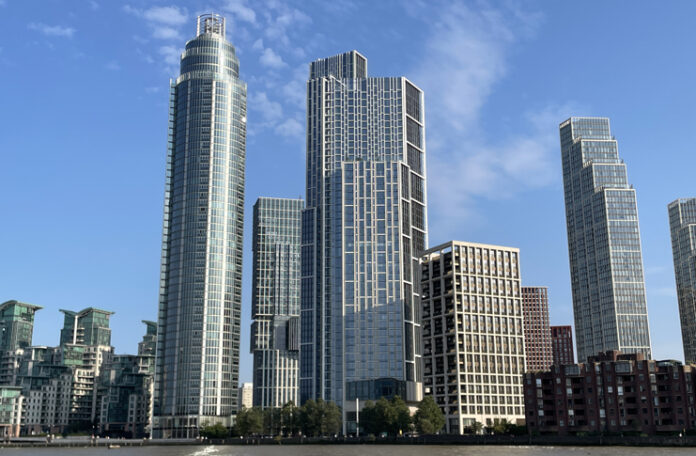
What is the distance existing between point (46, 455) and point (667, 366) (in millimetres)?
158413

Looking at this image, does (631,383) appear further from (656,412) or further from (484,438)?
(484,438)

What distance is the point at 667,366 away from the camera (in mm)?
197500

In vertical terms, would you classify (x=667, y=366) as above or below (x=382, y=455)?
above

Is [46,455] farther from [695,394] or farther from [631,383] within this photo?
[695,394]

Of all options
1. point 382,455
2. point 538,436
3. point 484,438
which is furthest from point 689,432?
point 382,455

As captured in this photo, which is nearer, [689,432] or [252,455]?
[252,455]

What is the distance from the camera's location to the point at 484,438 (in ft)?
637

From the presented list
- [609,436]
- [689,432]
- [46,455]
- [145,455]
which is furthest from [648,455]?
[46,455]

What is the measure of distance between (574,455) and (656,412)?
80959 millimetres

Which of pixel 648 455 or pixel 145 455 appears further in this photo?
pixel 145 455

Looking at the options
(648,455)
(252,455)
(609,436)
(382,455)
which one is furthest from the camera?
(609,436)

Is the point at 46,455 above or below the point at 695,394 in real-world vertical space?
below

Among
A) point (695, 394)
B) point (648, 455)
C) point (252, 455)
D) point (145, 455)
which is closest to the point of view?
point (648, 455)

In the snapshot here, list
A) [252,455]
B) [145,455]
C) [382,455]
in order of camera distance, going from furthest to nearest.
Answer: [145,455] → [252,455] → [382,455]
